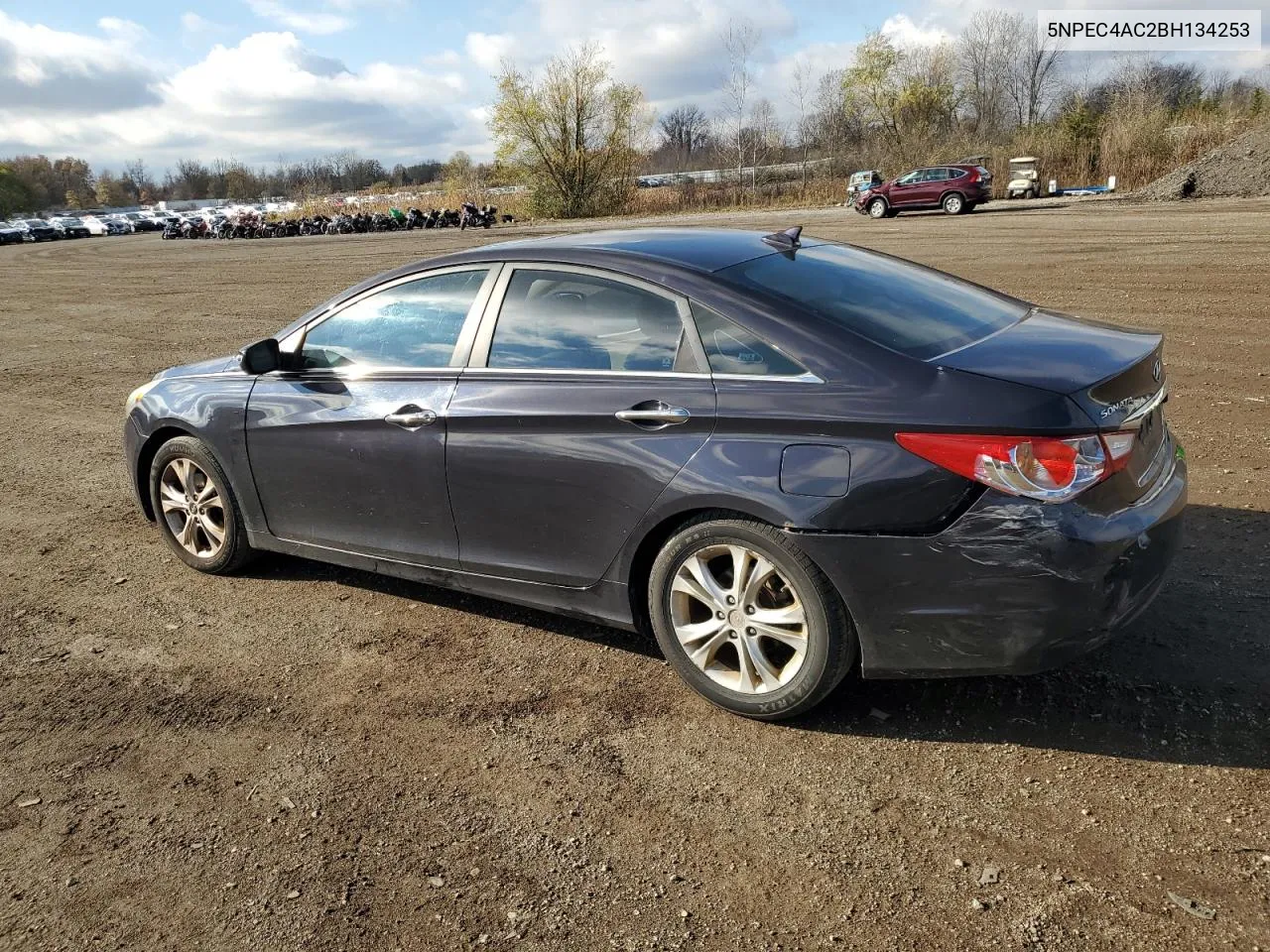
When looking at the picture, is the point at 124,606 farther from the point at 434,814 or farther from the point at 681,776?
the point at 681,776

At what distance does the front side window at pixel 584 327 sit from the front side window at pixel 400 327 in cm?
26

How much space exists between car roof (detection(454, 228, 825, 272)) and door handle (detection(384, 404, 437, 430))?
2.30 feet

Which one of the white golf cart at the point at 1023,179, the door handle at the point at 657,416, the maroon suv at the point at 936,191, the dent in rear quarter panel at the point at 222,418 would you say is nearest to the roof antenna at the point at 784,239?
the door handle at the point at 657,416

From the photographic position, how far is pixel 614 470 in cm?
362

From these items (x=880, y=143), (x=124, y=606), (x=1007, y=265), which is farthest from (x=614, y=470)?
(x=880, y=143)

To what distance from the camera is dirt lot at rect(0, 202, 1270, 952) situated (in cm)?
268

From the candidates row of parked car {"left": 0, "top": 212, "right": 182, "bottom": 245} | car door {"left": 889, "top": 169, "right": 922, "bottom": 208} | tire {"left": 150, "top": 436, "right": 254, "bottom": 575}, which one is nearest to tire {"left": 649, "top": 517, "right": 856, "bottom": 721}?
Answer: tire {"left": 150, "top": 436, "right": 254, "bottom": 575}

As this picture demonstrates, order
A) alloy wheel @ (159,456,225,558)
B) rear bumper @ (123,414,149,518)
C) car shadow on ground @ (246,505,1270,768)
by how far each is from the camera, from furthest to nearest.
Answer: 1. rear bumper @ (123,414,149,518)
2. alloy wheel @ (159,456,225,558)
3. car shadow on ground @ (246,505,1270,768)

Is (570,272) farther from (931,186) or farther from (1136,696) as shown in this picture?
(931,186)

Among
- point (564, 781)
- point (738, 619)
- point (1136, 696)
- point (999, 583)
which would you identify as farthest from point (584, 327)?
A: point (1136, 696)

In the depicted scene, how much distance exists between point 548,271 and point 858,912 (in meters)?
2.55

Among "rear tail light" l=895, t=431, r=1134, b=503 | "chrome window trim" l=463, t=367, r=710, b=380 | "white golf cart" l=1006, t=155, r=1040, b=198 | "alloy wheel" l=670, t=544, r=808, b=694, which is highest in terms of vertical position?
"chrome window trim" l=463, t=367, r=710, b=380

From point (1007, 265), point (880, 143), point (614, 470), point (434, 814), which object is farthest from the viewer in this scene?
point (880, 143)

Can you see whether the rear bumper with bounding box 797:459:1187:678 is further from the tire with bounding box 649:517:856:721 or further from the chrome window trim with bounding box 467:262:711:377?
the chrome window trim with bounding box 467:262:711:377
